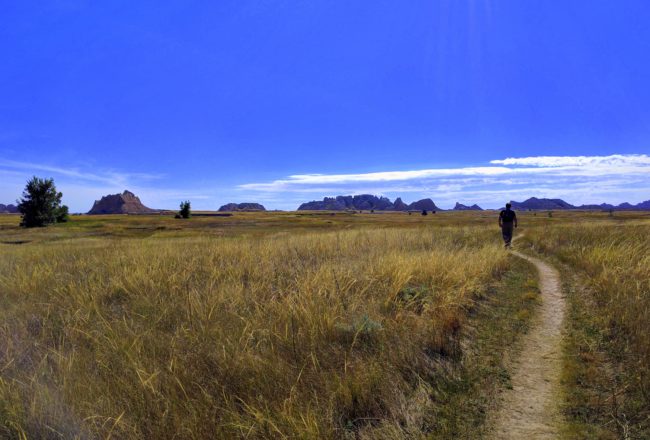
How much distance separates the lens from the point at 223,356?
155 inches

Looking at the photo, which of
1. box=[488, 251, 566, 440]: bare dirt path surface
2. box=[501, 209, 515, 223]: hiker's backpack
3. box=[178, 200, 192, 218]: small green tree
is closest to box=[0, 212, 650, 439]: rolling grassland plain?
box=[488, 251, 566, 440]: bare dirt path surface

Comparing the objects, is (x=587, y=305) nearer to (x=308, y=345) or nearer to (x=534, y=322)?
(x=534, y=322)

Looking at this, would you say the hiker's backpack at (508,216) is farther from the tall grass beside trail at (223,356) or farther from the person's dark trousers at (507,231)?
the tall grass beside trail at (223,356)

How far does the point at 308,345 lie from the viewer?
436 centimetres

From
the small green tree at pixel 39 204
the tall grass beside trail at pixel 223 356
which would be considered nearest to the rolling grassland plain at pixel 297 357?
the tall grass beside trail at pixel 223 356

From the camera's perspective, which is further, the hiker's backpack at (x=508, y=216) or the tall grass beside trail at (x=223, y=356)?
the hiker's backpack at (x=508, y=216)

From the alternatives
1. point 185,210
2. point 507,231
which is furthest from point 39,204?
point 507,231

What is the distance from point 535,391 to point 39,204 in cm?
9263

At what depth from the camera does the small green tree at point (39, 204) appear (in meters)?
71.4

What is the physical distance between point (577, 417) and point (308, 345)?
2837 millimetres

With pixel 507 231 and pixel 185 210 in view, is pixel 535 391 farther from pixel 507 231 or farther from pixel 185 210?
pixel 185 210

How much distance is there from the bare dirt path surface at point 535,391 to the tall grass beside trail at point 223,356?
0.73 meters

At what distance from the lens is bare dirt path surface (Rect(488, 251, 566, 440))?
3.27 m

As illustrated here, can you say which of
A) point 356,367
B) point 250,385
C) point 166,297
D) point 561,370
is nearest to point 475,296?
point 561,370
